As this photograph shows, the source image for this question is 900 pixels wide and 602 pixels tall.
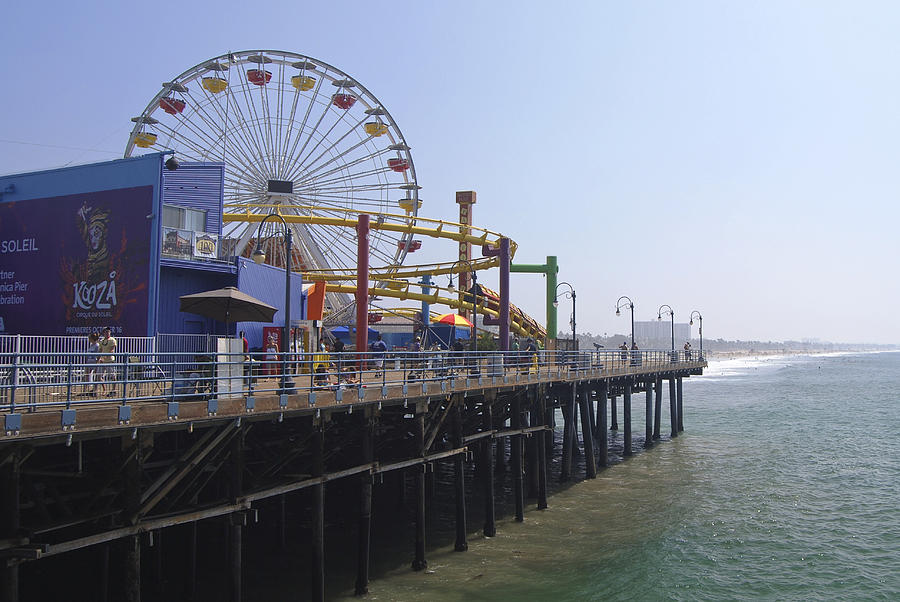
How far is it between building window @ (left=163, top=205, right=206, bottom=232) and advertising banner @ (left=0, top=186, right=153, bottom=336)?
1606mm

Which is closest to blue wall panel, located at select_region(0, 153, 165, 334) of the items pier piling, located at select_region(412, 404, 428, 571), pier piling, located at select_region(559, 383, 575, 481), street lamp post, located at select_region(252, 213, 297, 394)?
street lamp post, located at select_region(252, 213, 297, 394)

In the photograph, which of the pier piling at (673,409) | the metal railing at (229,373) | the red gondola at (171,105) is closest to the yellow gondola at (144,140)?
the red gondola at (171,105)

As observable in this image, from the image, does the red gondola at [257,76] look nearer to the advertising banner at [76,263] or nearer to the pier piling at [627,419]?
the advertising banner at [76,263]

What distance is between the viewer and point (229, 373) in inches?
574

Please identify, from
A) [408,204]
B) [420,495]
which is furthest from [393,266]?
[420,495]

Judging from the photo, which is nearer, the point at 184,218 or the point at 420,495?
the point at 420,495

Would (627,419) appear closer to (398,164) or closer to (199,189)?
(398,164)

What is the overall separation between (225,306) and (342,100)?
94.2ft

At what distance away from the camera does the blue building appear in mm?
19922

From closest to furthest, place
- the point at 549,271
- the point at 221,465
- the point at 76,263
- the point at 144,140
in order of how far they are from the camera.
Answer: the point at 221,465 < the point at 76,263 < the point at 144,140 < the point at 549,271

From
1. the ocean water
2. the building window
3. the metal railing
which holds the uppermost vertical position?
the building window

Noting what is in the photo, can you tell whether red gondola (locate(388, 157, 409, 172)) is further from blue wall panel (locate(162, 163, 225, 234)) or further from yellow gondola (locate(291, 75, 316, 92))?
blue wall panel (locate(162, 163, 225, 234))

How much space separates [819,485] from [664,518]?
936 centimetres

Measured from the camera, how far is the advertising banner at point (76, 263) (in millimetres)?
19906
